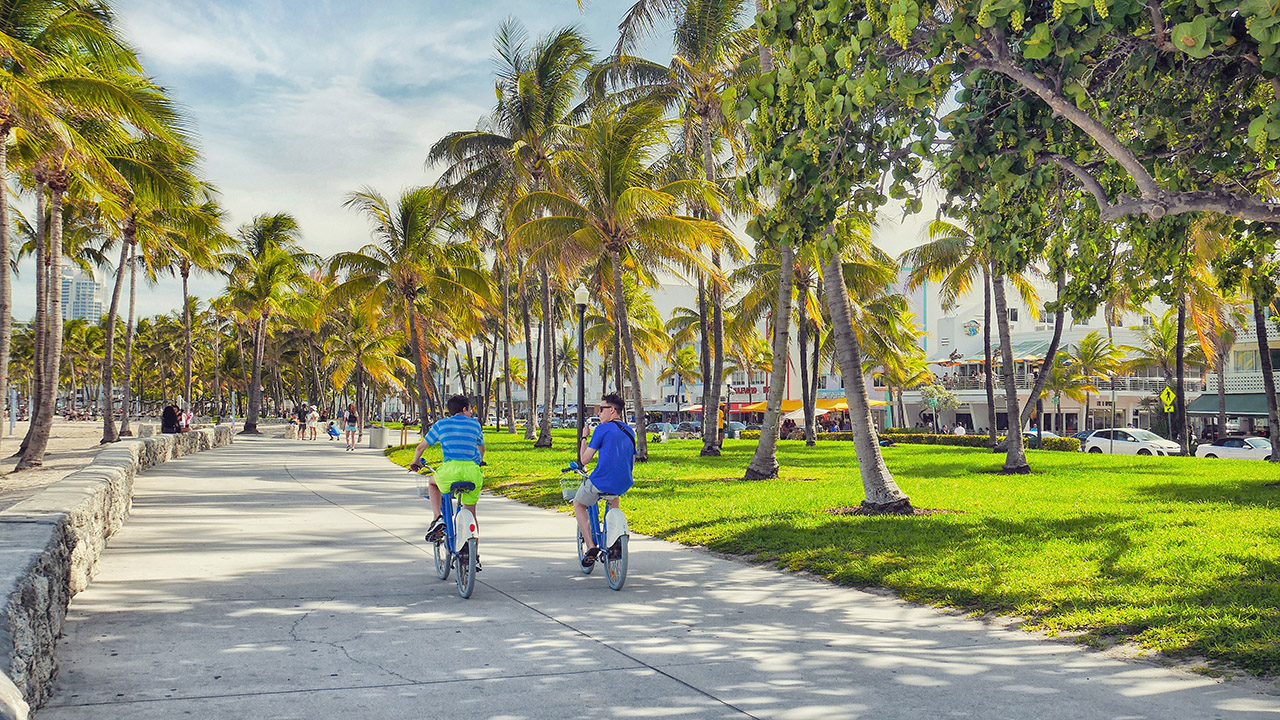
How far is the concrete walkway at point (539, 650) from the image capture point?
4.63 m

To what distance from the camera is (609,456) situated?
24.7 ft

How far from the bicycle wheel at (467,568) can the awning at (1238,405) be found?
4437cm

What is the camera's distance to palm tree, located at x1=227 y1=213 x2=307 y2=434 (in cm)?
4244

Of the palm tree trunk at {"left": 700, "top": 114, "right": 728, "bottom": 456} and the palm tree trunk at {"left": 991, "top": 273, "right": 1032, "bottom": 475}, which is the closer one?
the palm tree trunk at {"left": 991, "top": 273, "right": 1032, "bottom": 475}

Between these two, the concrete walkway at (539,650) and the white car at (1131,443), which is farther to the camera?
the white car at (1131,443)

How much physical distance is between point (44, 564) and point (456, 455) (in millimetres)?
3066

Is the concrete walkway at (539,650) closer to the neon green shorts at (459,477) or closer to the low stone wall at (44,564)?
the low stone wall at (44,564)

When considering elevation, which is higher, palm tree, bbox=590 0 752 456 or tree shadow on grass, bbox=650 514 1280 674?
palm tree, bbox=590 0 752 456

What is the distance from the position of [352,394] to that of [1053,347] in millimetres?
83888

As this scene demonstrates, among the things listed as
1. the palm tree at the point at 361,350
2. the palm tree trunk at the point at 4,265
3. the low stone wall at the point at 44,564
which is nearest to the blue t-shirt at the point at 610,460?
the low stone wall at the point at 44,564

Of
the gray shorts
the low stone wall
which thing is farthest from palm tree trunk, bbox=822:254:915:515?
the low stone wall

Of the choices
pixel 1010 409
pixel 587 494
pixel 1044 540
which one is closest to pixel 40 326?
pixel 587 494

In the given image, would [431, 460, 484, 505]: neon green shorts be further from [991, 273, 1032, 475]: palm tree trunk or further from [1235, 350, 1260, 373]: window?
[1235, 350, 1260, 373]: window

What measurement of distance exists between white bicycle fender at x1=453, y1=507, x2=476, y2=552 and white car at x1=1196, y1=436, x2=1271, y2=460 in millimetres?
33166
